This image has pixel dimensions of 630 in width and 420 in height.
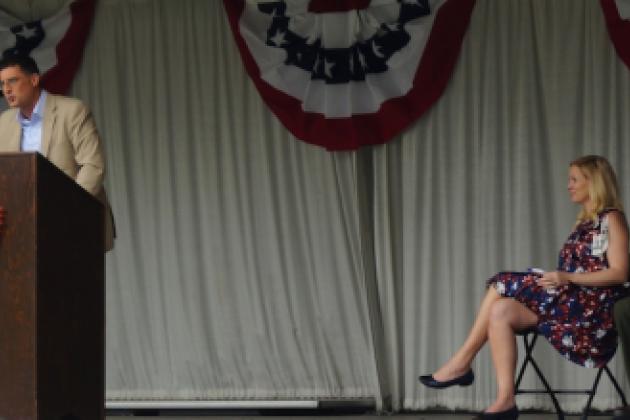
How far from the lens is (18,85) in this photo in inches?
160

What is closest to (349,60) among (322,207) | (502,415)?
(322,207)

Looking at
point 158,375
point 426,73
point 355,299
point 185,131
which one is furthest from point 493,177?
point 158,375

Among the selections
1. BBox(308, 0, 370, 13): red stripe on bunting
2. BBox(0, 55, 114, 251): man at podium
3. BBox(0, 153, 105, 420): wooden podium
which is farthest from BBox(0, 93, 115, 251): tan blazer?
BBox(308, 0, 370, 13): red stripe on bunting

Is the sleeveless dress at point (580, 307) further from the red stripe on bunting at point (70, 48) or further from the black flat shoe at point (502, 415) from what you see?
the red stripe on bunting at point (70, 48)

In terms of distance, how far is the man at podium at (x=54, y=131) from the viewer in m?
4.10

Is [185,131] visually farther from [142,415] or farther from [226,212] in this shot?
[142,415]

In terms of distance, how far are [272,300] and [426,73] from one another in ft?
4.97

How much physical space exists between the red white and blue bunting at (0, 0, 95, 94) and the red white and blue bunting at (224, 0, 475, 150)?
90 centimetres

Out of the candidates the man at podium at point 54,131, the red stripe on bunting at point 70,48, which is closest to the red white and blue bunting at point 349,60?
the red stripe on bunting at point 70,48

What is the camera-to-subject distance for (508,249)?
18.1 ft

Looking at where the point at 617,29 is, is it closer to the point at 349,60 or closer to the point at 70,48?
the point at 349,60

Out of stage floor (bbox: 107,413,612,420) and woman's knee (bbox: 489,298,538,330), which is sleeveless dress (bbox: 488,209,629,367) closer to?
woman's knee (bbox: 489,298,538,330)

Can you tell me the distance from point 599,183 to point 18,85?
2473 mm

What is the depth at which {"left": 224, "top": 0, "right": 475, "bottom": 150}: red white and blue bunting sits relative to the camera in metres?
5.55
